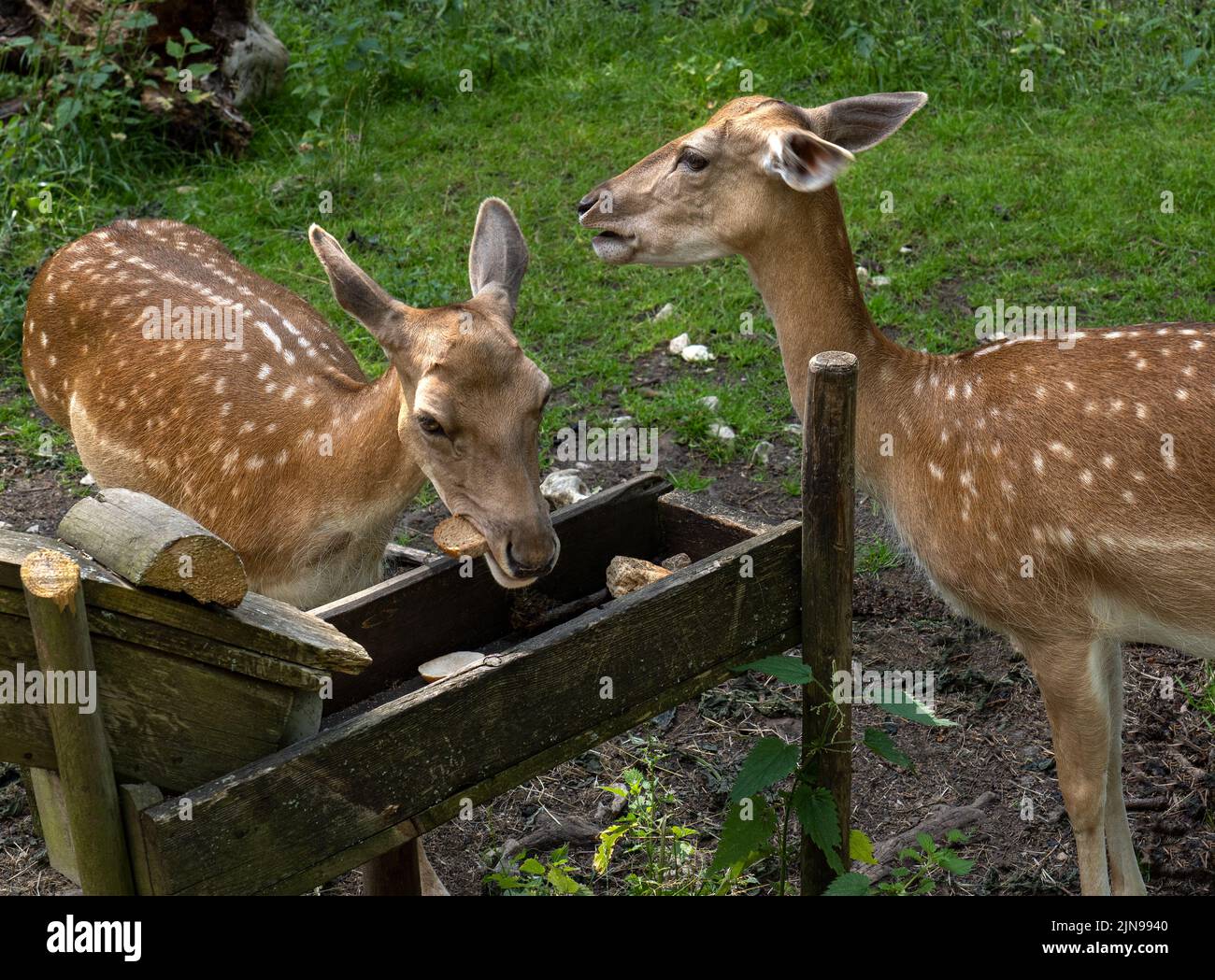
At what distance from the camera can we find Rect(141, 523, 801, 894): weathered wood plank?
2729mm

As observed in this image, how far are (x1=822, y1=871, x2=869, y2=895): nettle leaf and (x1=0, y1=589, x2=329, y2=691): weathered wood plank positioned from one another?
1298 millimetres

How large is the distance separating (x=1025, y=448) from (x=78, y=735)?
2673 mm

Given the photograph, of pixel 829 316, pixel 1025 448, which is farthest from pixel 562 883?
pixel 829 316

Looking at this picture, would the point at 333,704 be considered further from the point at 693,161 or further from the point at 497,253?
the point at 693,161

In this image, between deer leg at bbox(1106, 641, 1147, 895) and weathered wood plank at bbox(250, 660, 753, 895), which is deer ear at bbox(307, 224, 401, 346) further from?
deer leg at bbox(1106, 641, 1147, 895)

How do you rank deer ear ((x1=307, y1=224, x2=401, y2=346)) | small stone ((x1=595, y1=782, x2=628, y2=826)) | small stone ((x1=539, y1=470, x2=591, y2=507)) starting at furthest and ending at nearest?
small stone ((x1=539, y1=470, x2=591, y2=507)) < small stone ((x1=595, y1=782, x2=628, y2=826)) < deer ear ((x1=307, y1=224, x2=401, y2=346))

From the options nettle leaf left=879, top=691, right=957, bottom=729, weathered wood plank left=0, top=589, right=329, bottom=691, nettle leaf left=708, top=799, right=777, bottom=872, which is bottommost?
nettle leaf left=708, top=799, right=777, bottom=872

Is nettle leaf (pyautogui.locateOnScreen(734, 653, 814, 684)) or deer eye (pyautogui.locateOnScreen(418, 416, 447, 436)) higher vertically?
deer eye (pyautogui.locateOnScreen(418, 416, 447, 436))

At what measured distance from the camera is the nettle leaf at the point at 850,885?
327 centimetres

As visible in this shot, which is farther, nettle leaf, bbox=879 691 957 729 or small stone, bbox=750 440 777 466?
small stone, bbox=750 440 777 466

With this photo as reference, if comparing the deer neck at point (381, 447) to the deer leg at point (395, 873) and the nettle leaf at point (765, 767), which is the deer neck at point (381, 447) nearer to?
the deer leg at point (395, 873)

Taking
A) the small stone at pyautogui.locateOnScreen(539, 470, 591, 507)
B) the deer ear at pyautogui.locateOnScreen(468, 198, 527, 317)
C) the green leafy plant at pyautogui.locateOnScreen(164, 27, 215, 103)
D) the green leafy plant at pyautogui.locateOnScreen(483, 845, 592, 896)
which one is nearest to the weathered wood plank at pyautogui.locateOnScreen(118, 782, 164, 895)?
the green leafy plant at pyautogui.locateOnScreen(483, 845, 592, 896)
